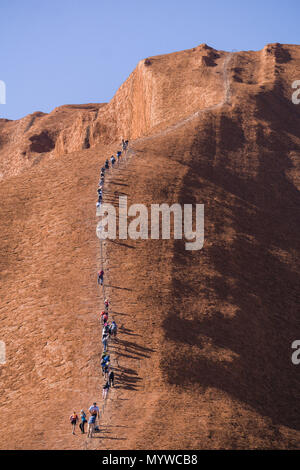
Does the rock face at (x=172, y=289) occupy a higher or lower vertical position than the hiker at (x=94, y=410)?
higher

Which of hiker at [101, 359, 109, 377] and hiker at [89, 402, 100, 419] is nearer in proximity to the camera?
hiker at [89, 402, 100, 419]

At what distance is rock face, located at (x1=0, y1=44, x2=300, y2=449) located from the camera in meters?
34.4

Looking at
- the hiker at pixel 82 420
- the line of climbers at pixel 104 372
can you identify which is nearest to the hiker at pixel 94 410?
the line of climbers at pixel 104 372

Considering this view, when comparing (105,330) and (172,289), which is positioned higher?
(172,289)

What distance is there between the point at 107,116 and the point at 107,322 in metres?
73.6

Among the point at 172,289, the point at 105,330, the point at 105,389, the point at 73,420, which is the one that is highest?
the point at 172,289

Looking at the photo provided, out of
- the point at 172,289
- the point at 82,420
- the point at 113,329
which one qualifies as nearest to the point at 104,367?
the point at 113,329

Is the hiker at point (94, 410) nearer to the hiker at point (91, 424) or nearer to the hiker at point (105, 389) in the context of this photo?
the hiker at point (91, 424)

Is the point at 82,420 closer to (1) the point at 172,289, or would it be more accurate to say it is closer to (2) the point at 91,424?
(2) the point at 91,424

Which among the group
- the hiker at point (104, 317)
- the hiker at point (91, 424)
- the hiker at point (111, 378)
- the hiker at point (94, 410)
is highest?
the hiker at point (104, 317)

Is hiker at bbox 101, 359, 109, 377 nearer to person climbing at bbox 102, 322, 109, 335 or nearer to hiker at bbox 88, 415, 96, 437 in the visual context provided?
person climbing at bbox 102, 322, 109, 335

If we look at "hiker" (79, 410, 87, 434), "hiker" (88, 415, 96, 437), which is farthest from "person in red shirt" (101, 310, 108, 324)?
"hiker" (88, 415, 96, 437)

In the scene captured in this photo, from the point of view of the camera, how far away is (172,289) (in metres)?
47.0

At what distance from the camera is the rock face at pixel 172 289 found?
34.4 metres
